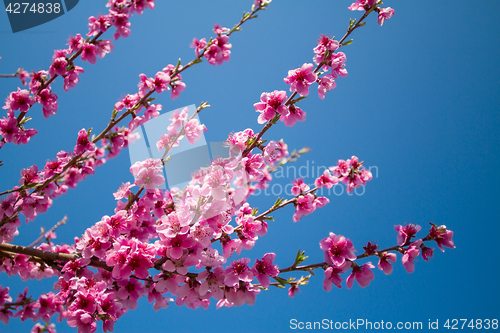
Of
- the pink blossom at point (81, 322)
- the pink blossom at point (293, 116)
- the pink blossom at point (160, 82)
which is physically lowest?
the pink blossom at point (81, 322)

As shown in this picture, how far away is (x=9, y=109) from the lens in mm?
2463

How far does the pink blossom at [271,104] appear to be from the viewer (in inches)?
76.7

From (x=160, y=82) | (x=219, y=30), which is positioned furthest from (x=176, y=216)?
(x=219, y=30)

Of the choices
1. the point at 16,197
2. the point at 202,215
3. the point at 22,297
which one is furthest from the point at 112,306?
the point at 22,297

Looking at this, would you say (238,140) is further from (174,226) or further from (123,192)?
(123,192)

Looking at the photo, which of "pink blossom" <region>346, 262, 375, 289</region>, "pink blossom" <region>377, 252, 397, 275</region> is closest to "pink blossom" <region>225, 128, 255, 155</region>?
"pink blossom" <region>346, 262, 375, 289</region>

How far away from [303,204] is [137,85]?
2.19m

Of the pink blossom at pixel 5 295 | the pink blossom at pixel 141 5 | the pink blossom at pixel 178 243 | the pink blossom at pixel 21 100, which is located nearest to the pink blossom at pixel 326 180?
the pink blossom at pixel 178 243

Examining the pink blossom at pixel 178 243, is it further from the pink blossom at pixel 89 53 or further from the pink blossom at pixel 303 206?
the pink blossom at pixel 89 53

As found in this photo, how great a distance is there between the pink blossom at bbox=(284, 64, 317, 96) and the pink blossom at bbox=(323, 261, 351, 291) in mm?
1344

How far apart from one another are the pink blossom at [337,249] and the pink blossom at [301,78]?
1.16 m

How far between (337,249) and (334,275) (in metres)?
0.19

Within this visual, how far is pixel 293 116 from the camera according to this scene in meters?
1.98

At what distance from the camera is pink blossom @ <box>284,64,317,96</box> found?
2000 mm
